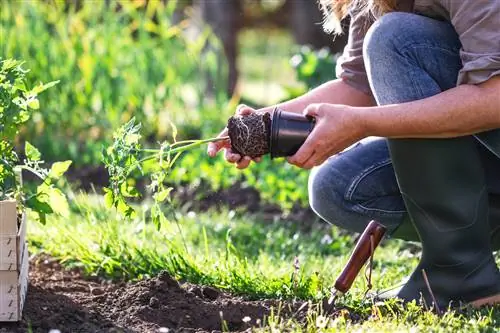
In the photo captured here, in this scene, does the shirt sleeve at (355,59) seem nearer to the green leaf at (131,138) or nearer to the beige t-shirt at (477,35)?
the beige t-shirt at (477,35)

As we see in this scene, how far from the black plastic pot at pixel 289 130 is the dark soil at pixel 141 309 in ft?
1.32

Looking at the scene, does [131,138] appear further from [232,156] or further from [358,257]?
[358,257]

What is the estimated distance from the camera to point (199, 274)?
279 centimetres

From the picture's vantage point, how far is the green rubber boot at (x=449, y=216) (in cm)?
243

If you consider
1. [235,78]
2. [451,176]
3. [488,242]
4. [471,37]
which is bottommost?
[235,78]

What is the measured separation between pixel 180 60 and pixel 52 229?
242cm

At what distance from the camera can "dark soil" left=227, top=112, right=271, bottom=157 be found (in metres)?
2.42

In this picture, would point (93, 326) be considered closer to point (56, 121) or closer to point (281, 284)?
point (281, 284)

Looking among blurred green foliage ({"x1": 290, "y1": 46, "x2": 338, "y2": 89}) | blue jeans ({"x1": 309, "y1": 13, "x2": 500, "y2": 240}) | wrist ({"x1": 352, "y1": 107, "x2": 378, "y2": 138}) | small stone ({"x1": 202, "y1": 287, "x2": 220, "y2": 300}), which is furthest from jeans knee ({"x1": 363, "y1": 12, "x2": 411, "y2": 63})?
blurred green foliage ({"x1": 290, "y1": 46, "x2": 338, "y2": 89})

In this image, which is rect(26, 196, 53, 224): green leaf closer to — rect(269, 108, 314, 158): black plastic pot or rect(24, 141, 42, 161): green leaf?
rect(24, 141, 42, 161): green leaf

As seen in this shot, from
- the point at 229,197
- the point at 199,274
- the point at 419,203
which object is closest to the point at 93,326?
the point at 199,274

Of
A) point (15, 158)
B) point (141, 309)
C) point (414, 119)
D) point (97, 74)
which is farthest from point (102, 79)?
point (414, 119)

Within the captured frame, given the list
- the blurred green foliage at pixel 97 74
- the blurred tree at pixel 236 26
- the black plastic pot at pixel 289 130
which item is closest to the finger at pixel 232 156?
the black plastic pot at pixel 289 130

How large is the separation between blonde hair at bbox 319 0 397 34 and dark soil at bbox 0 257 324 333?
0.84 meters
